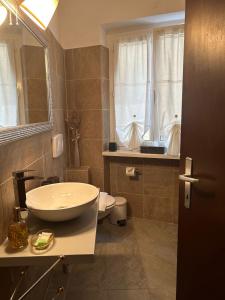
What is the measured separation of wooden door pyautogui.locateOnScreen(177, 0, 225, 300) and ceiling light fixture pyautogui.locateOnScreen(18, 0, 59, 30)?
31.8 inches

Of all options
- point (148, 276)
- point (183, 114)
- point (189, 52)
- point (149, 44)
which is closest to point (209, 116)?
point (183, 114)

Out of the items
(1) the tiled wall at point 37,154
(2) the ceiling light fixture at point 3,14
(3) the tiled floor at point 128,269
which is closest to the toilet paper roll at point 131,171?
(3) the tiled floor at point 128,269

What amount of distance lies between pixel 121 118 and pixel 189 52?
1.60 meters

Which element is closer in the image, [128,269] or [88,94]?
[128,269]

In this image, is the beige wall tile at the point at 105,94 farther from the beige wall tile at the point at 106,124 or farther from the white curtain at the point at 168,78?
the white curtain at the point at 168,78

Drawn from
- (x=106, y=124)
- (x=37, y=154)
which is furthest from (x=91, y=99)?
(x=37, y=154)

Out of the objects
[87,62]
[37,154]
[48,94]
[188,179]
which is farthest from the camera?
[87,62]

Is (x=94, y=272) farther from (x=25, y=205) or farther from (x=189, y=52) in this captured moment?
(x=189, y=52)

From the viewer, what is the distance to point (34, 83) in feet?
5.12

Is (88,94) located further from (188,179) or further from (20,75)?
(188,179)

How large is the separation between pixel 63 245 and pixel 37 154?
0.77 meters

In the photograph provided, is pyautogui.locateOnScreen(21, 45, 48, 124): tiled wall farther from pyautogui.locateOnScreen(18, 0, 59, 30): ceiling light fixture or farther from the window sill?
the window sill

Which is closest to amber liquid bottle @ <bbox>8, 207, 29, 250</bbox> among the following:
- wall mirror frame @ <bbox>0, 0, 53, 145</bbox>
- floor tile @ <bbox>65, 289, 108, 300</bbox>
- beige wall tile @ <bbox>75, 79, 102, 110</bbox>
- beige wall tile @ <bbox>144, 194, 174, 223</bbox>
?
wall mirror frame @ <bbox>0, 0, 53, 145</bbox>

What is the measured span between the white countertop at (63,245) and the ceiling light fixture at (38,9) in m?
1.14
